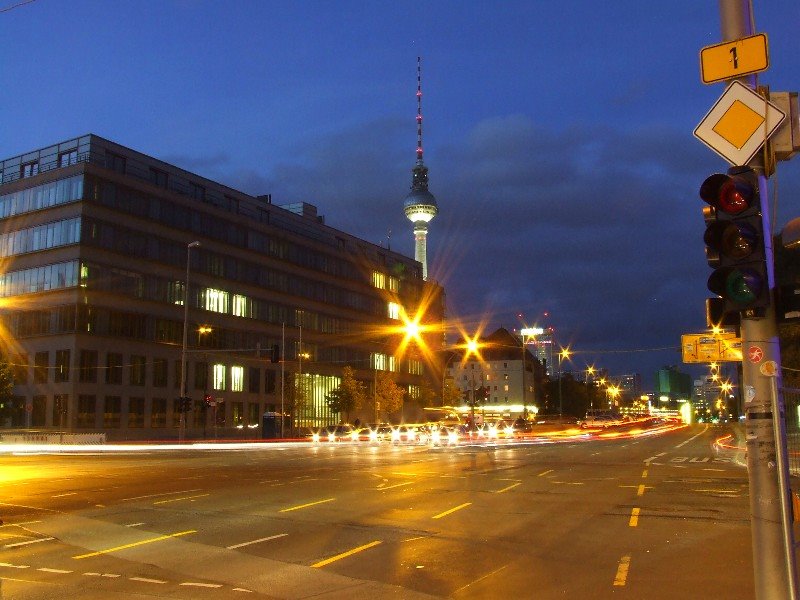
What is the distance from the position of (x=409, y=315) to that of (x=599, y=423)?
35187mm

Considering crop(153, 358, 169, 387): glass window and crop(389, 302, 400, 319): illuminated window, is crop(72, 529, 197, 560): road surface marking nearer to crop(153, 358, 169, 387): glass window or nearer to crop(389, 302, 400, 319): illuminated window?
crop(153, 358, 169, 387): glass window

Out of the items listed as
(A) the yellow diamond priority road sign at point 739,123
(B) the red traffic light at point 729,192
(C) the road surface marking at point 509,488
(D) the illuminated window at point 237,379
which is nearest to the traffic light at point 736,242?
(B) the red traffic light at point 729,192

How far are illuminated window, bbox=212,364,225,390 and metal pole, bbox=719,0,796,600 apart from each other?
7640 cm

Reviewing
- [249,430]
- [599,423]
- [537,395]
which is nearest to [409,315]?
[599,423]

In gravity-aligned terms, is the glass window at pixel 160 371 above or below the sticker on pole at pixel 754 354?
above

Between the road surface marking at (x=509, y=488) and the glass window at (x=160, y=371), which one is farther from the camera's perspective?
the glass window at (x=160, y=371)

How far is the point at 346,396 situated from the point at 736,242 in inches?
3395

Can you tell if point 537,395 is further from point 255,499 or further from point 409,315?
point 255,499

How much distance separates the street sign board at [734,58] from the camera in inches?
288

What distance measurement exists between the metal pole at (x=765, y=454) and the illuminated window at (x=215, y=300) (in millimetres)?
76878

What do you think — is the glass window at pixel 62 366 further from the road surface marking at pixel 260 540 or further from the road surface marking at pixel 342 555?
the road surface marking at pixel 342 555

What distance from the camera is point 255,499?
1898 centimetres

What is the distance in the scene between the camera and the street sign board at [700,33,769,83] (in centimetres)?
731

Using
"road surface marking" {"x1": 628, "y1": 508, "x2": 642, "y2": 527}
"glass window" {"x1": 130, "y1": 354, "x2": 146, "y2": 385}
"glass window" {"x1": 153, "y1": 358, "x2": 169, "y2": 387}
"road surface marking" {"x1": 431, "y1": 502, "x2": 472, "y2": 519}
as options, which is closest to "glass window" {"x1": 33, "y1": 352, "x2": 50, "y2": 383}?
"glass window" {"x1": 130, "y1": 354, "x2": 146, "y2": 385}
